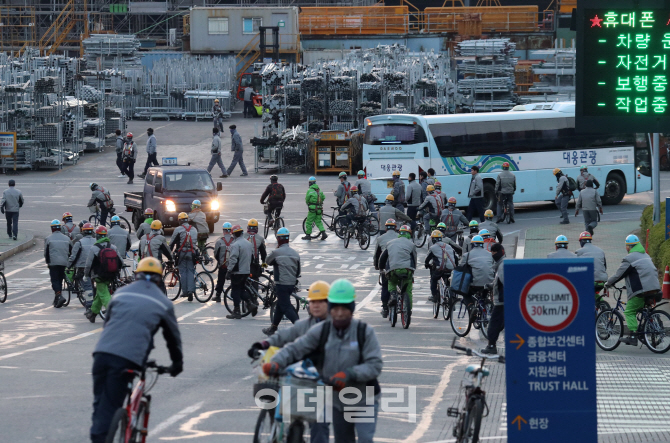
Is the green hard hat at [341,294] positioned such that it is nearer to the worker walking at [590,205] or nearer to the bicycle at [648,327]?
the bicycle at [648,327]

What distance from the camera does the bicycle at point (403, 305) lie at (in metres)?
17.6

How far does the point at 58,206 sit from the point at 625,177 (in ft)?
62.9

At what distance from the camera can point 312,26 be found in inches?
2562

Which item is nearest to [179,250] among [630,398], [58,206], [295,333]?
[630,398]

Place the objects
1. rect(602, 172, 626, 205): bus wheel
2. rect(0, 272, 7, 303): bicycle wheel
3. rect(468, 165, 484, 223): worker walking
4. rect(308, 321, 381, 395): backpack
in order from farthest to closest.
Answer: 1. rect(602, 172, 626, 205): bus wheel
2. rect(468, 165, 484, 223): worker walking
3. rect(0, 272, 7, 303): bicycle wheel
4. rect(308, 321, 381, 395): backpack

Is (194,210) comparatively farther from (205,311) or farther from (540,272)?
(540,272)

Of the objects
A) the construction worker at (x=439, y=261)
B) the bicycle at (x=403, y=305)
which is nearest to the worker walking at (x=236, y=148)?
the construction worker at (x=439, y=261)

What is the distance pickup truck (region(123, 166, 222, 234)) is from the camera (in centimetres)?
2820

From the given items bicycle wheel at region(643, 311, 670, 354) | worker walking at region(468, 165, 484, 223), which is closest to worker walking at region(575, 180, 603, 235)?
worker walking at region(468, 165, 484, 223)

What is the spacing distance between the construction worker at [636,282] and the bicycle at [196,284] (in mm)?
8538

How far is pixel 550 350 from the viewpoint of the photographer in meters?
8.50

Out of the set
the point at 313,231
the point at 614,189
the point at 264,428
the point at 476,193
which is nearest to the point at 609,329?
the point at 264,428

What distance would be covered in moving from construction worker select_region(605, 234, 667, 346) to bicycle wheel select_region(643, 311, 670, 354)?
192mm

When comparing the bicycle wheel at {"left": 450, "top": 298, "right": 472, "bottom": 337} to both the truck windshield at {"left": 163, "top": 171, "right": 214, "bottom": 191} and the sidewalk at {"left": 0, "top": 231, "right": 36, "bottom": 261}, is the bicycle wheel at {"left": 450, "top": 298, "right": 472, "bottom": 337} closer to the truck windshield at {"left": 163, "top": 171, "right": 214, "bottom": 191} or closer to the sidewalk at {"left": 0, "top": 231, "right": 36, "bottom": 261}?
the truck windshield at {"left": 163, "top": 171, "right": 214, "bottom": 191}
